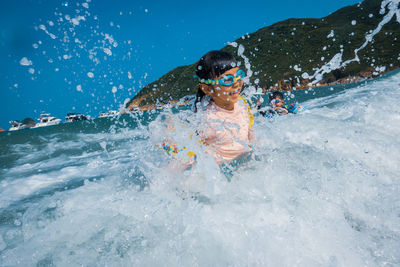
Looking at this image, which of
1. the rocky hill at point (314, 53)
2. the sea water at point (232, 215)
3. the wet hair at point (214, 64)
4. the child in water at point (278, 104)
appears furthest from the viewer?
the rocky hill at point (314, 53)

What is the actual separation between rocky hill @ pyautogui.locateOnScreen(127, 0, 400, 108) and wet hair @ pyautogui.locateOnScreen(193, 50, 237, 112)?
147ft

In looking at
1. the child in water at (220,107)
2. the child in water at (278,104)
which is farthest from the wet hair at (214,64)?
the child in water at (278,104)

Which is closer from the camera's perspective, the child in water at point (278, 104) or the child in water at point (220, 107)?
the child in water at point (220, 107)

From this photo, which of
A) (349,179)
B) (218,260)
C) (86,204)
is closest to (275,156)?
(349,179)

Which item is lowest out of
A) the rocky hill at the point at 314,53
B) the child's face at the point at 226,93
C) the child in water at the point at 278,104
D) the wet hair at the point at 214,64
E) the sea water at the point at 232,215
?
the sea water at the point at 232,215

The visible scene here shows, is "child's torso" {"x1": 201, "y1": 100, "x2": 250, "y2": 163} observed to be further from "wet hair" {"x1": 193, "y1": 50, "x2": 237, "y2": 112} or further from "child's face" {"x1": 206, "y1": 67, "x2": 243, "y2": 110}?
"wet hair" {"x1": 193, "y1": 50, "x2": 237, "y2": 112}

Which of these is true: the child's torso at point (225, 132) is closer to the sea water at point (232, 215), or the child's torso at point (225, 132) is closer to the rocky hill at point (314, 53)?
the sea water at point (232, 215)

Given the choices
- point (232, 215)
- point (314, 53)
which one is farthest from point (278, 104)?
point (314, 53)

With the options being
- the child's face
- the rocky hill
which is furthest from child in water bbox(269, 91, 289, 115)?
the rocky hill

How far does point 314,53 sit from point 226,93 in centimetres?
6329

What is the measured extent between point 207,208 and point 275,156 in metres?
1.17

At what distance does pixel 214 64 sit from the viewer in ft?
7.59

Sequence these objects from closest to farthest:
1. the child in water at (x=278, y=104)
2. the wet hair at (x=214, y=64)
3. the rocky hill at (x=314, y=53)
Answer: the wet hair at (x=214, y=64), the child in water at (x=278, y=104), the rocky hill at (x=314, y=53)

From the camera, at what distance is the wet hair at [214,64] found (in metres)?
2.31
